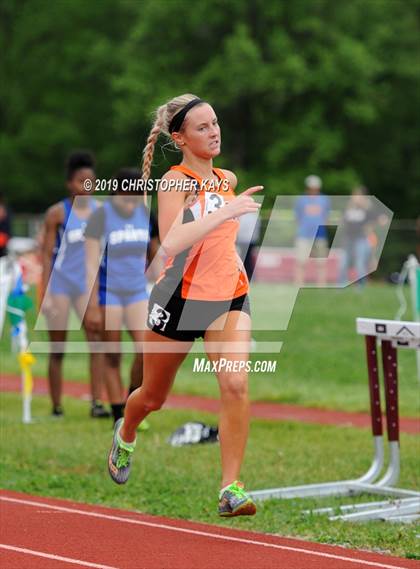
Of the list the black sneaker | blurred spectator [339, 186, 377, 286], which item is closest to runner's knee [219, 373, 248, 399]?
the black sneaker

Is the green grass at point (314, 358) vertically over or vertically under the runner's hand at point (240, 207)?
over

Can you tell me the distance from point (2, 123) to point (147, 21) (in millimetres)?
Answer: 10644

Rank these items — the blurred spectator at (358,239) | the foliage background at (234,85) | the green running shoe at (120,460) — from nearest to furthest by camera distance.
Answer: the green running shoe at (120,460)
the blurred spectator at (358,239)
the foliage background at (234,85)

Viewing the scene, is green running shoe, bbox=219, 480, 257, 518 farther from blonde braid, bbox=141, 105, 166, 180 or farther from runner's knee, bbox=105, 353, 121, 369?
runner's knee, bbox=105, 353, 121, 369

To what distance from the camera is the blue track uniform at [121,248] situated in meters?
10.7

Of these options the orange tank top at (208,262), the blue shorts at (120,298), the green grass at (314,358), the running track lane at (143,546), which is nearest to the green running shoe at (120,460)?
the running track lane at (143,546)

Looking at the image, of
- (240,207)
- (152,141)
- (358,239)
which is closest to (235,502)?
(240,207)

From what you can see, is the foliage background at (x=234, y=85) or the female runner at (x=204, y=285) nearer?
the female runner at (x=204, y=285)

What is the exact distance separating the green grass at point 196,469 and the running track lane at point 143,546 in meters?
0.25

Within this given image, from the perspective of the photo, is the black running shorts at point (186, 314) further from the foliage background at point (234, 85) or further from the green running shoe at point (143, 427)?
the foliage background at point (234, 85)

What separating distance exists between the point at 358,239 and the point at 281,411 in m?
11.3

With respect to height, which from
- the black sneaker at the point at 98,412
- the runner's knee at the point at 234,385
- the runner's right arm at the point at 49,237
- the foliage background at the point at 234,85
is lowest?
the runner's knee at the point at 234,385

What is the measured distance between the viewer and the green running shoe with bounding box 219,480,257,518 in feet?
21.0

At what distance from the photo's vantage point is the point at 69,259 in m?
11.5
